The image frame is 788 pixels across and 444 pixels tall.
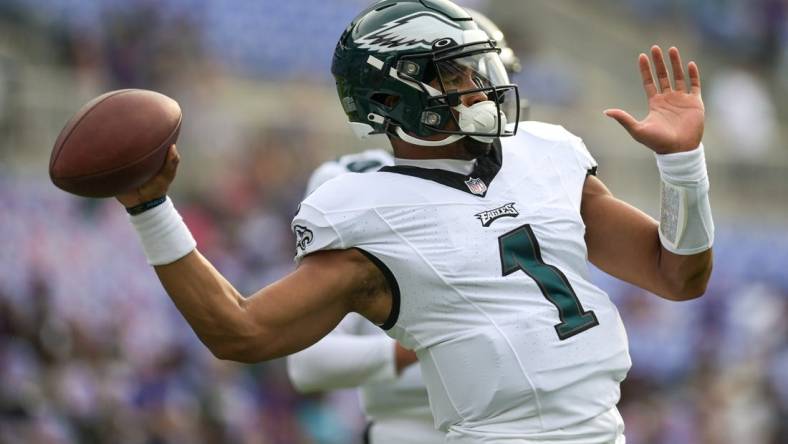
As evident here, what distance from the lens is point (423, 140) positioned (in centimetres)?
344

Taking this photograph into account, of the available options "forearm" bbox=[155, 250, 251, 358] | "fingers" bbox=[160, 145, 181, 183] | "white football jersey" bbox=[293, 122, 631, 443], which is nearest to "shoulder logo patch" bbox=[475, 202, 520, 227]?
"white football jersey" bbox=[293, 122, 631, 443]

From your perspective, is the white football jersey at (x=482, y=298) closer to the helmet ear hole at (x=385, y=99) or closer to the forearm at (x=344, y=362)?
the helmet ear hole at (x=385, y=99)

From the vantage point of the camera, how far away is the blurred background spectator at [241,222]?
7.32 metres

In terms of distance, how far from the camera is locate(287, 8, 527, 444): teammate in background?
4375 mm

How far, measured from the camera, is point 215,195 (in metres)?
8.93

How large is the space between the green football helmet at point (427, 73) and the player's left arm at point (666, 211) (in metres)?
0.32

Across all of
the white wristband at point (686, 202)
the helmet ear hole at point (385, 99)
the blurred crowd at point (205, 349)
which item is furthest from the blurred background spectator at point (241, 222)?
the white wristband at point (686, 202)

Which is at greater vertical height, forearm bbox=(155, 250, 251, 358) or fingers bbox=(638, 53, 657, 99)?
fingers bbox=(638, 53, 657, 99)

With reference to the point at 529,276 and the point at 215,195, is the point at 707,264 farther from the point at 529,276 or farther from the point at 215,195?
the point at 215,195

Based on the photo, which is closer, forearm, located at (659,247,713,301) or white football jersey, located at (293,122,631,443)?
white football jersey, located at (293,122,631,443)

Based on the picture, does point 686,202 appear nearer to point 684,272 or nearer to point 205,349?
point 684,272

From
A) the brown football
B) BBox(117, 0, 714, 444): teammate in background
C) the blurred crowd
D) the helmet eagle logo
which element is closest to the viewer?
the brown football

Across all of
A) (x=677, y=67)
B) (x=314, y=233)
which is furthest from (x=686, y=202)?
(x=314, y=233)

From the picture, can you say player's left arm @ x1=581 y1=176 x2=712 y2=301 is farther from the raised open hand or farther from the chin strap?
the chin strap
